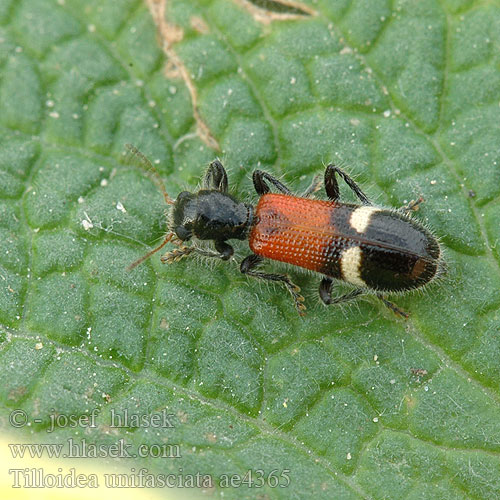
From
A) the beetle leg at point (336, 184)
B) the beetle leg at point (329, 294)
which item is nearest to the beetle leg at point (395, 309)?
the beetle leg at point (329, 294)

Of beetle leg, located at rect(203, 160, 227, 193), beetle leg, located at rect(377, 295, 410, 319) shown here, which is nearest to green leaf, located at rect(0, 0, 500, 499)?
beetle leg, located at rect(377, 295, 410, 319)

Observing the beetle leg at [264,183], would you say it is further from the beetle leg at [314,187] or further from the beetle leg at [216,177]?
the beetle leg at [216,177]

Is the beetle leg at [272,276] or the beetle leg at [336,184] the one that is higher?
the beetle leg at [336,184]

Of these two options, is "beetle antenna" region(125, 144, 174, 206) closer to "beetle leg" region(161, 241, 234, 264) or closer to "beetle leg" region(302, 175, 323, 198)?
"beetle leg" region(161, 241, 234, 264)

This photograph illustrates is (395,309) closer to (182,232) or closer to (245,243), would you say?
(245,243)

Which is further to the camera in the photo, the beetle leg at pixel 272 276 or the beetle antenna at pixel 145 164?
the beetle antenna at pixel 145 164
